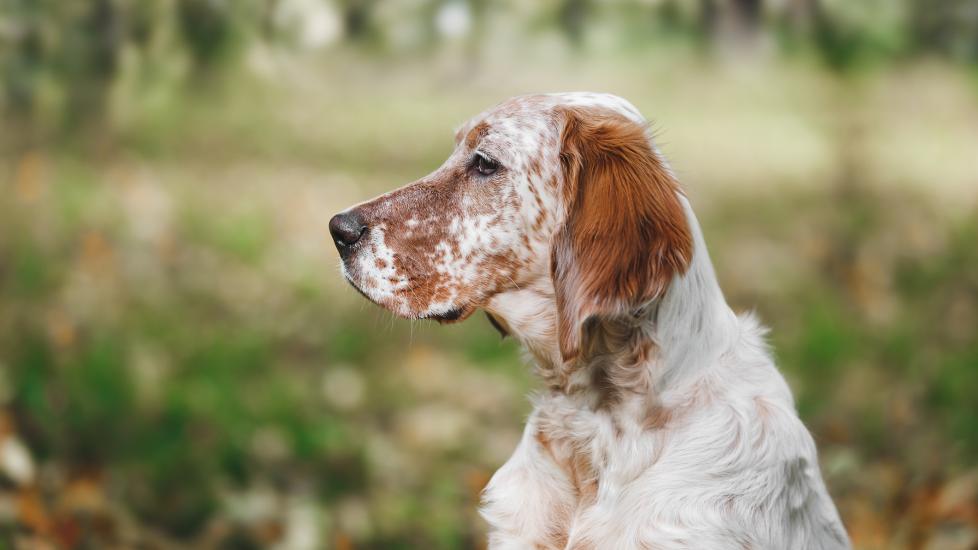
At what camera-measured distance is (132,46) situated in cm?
527

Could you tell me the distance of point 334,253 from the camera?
528cm

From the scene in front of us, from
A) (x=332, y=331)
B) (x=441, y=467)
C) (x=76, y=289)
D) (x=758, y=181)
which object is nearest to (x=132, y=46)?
(x=76, y=289)

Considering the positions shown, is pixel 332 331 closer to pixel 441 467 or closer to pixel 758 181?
pixel 441 467

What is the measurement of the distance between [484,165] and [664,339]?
2.17 feet

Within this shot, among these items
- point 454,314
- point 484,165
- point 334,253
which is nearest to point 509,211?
point 484,165

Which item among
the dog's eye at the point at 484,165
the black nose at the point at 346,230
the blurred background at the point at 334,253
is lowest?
the blurred background at the point at 334,253

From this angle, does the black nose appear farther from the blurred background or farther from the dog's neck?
the blurred background

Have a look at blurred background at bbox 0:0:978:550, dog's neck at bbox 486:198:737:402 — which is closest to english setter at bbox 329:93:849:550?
dog's neck at bbox 486:198:737:402

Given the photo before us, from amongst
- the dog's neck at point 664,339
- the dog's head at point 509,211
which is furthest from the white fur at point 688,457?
the dog's head at point 509,211

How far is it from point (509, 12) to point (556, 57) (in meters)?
0.35

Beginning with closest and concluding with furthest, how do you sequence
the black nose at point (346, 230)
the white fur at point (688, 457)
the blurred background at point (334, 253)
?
the white fur at point (688, 457), the black nose at point (346, 230), the blurred background at point (334, 253)

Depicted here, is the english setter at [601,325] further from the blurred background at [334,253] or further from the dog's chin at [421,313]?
the blurred background at [334,253]

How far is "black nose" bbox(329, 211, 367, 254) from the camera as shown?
2691 millimetres

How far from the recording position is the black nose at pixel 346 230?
2691 mm
